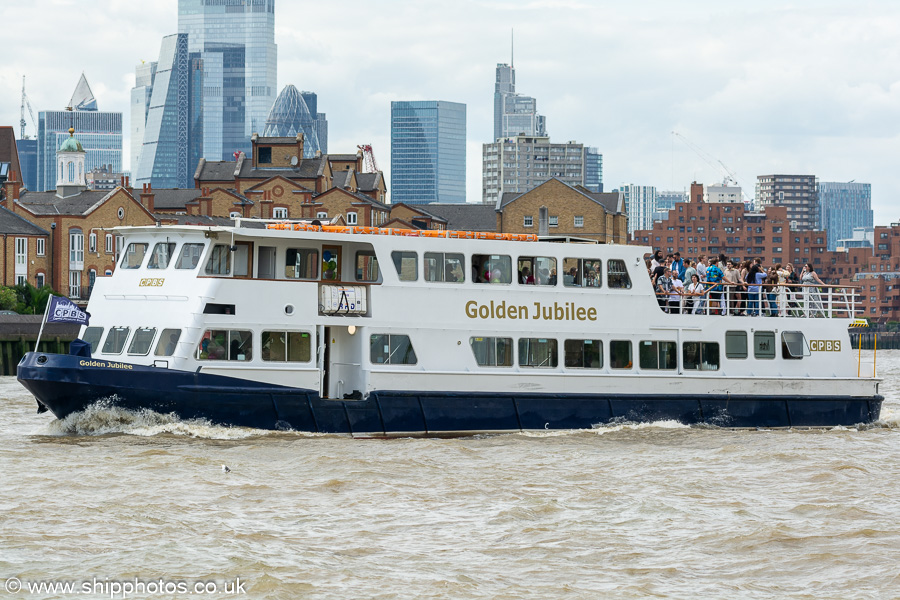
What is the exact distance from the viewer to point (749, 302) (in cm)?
3033

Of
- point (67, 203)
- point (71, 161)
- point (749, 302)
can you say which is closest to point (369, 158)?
point (71, 161)

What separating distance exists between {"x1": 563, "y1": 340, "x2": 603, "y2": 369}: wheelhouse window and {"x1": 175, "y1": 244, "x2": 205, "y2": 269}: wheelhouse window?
26.4 feet

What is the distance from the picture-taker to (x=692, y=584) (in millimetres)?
15820

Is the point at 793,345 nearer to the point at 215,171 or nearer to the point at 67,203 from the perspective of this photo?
the point at 67,203

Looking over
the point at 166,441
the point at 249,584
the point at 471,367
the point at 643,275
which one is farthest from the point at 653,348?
the point at 249,584

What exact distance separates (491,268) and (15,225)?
2333 inches

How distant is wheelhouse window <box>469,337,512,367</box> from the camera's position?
27.0m

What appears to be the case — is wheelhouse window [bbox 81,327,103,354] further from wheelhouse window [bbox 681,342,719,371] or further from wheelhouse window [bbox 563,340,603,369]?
wheelhouse window [bbox 681,342,719,371]

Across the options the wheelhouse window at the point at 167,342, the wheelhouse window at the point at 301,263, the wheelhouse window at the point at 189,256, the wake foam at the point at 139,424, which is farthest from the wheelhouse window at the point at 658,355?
the wheelhouse window at the point at 167,342

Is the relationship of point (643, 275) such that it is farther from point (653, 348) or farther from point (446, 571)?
point (446, 571)

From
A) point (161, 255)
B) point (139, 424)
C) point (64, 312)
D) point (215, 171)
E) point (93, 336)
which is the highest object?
point (215, 171)

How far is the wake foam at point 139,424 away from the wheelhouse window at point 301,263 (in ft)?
11.3

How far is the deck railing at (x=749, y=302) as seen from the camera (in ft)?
95.7

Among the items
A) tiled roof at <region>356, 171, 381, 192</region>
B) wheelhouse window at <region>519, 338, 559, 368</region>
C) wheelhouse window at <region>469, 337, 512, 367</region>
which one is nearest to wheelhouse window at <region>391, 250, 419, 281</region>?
Answer: wheelhouse window at <region>469, 337, 512, 367</region>
